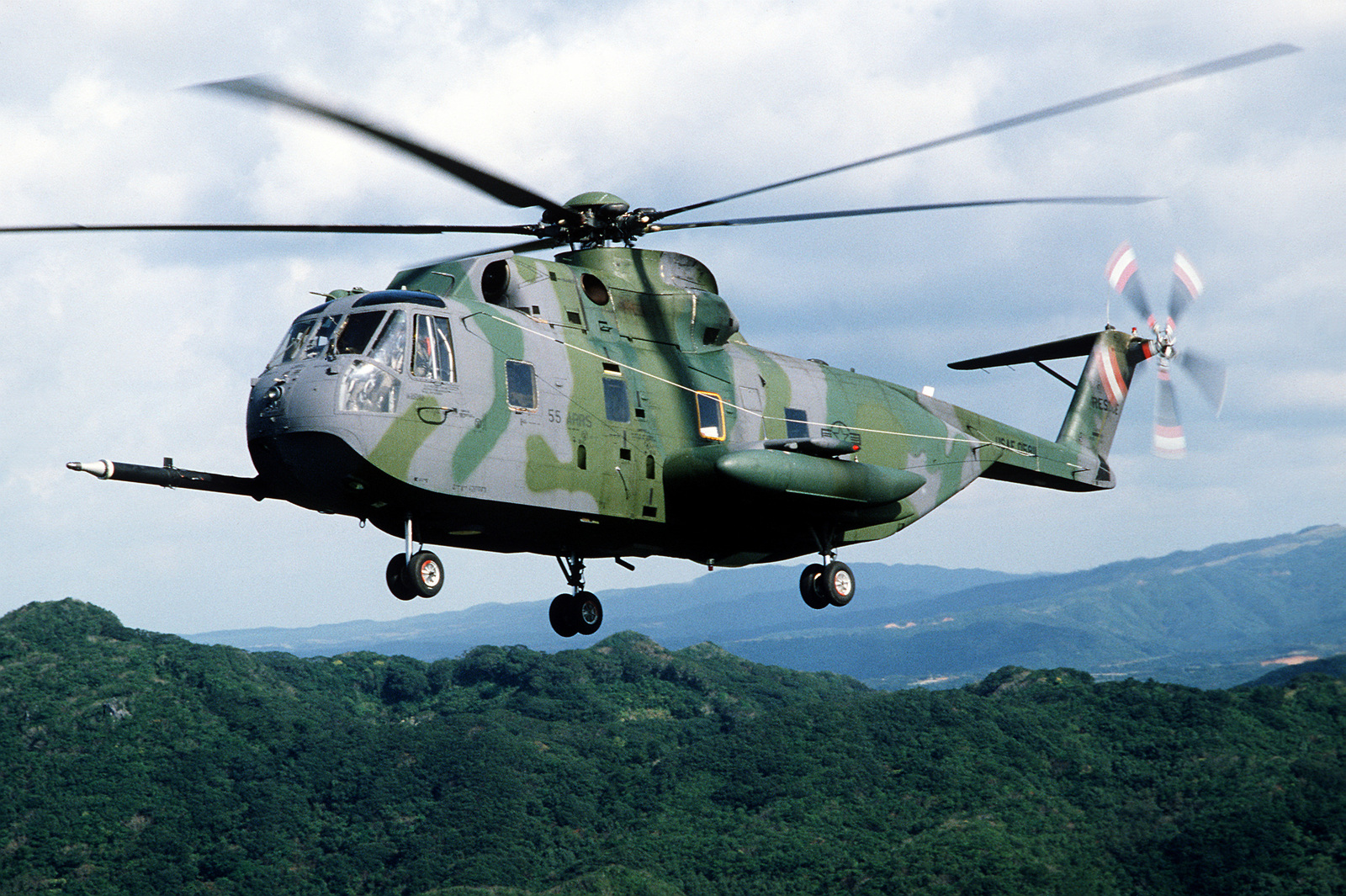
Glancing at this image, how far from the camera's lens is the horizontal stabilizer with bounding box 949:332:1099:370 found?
102 ft

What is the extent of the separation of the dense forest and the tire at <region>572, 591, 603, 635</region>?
4866 inches

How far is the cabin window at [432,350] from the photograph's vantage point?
18.3 metres

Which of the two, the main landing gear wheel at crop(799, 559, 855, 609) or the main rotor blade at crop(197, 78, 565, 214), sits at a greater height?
the main rotor blade at crop(197, 78, 565, 214)

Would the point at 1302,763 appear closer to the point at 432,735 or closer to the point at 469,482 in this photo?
the point at 432,735

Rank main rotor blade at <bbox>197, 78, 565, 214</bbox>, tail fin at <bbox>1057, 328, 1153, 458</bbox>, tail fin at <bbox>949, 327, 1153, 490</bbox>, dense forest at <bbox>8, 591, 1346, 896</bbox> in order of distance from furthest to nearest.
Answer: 1. dense forest at <bbox>8, 591, 1346, 896</bbox>
2. tail fin at <bbox>1057, 328, 1153, 458</bbox>
3. tail fin at <bbox>949, 327, 1153, 490</bbox>
4. main rotor blade at <bbox>197, 78, 565, 214</bbox>

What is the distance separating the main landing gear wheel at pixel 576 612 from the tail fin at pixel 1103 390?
1318 centimetres

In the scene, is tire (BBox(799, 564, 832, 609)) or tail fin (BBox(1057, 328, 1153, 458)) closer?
tire (BBox(799, 564, 832, 609))

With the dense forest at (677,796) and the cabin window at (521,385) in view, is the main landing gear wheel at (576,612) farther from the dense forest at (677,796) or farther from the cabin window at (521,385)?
the dense forest at (677,796)

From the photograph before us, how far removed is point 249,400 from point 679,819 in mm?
164829

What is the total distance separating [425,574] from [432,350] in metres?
3.20

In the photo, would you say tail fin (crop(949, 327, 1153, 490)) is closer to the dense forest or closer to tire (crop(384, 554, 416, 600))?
tire (crop(384, 554, 416, 600))

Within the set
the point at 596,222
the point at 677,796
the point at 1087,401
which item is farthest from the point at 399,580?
the point at 677,796

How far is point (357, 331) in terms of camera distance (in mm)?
18141

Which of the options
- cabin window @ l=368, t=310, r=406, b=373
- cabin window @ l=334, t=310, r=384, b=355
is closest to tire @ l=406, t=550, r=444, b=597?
cabin window @ l=368, t=310, r=406, b=373
